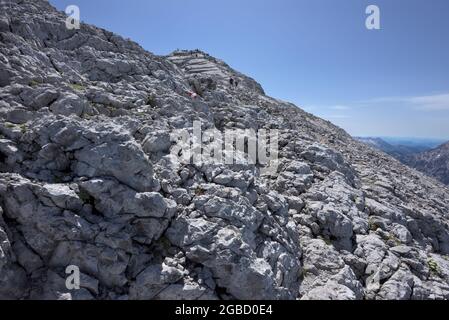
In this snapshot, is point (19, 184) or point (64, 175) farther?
point (64, 175)

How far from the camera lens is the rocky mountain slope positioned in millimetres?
13906

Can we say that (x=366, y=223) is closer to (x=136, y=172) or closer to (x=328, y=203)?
(x=328, y=203)

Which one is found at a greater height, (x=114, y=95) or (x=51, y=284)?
(x=114, y=95)

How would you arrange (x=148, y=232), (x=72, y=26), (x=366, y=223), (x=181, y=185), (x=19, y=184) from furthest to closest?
1. (x=72, y=26)
2. (x=366, y=223)
3. (x=181, y=185)
4. (x=148, y=232)
5. (x=19, y=184)

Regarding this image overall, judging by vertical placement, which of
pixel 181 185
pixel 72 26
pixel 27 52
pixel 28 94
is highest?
pixel 72 26

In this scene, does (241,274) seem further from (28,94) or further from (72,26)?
(72,26)

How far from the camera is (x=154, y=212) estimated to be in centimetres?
1590

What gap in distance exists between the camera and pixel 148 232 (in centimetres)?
1547

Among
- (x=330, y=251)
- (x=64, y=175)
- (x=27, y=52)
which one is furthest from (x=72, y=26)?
(x=330, y=251)

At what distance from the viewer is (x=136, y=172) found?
17062mm

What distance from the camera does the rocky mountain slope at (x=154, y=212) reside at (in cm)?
1391
